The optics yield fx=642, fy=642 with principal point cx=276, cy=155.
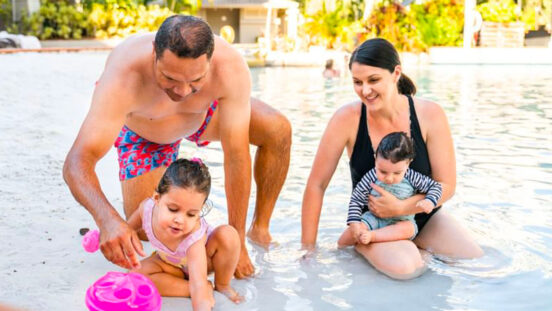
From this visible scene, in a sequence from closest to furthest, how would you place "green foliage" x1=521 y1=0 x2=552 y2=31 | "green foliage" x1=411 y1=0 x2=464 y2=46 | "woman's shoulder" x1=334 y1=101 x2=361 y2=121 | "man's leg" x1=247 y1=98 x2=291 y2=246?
"woman's shoulder" x1=334 y1=101 x2=361 y2=121, "man's leg" x1=247 y1=98 x2=291 y2=246, "green foliage" x1=411 y1=0 x2=464 y2=46, "green foliage" x1=521 y1=0 x2=552 y2=31

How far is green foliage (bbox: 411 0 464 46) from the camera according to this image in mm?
26859

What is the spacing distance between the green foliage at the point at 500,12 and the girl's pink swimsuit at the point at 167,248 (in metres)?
26.6

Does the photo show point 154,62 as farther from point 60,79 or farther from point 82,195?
point 60,79

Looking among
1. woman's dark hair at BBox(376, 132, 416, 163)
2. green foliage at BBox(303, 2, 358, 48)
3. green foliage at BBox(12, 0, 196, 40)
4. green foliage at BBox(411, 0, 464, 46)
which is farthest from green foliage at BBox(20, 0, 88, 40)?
woman's dark hair at BBox(376, 132, 416, 163)

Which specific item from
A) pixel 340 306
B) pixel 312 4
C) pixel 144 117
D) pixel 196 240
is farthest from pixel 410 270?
pixel 312 4

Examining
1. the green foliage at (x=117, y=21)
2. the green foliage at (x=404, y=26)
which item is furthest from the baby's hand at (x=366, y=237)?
the green foliage at (x=117, y=21)

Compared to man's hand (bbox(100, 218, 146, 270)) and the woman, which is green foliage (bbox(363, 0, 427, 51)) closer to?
the woman

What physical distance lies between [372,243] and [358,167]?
19.0 inches

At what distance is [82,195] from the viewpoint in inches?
107

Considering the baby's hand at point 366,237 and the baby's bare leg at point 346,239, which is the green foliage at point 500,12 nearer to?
the baby's bare leg at point 346,239

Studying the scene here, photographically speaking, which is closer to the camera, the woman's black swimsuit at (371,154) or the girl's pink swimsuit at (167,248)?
the girl's pink swimsuit at (167,248)

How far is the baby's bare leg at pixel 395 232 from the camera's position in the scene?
3654mm

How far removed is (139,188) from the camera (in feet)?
12.7

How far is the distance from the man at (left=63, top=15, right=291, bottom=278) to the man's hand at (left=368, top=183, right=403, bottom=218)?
0.72 metres
